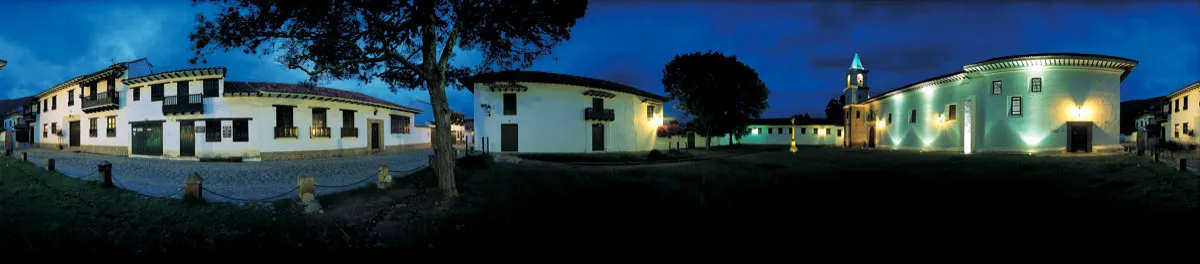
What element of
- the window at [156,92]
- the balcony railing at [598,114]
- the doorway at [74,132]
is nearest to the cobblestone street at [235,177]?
the window at [156,92]

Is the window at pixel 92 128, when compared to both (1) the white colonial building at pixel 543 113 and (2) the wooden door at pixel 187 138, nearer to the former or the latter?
(2) the wooden door at pixel 187 138

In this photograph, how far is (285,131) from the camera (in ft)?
71.4

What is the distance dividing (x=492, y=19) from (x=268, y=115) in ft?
56.2

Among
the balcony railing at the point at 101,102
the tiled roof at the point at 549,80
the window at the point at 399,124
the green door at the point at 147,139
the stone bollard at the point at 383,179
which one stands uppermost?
the tiled roof at the point at 549,80

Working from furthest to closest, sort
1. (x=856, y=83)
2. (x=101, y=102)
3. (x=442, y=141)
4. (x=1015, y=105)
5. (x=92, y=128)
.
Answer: (x=856, y=83) → (x=92, y=128) → (x=101, y=102) → (x=1015, y=105) → (x=442, y=141)

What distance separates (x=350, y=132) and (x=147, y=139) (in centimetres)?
961

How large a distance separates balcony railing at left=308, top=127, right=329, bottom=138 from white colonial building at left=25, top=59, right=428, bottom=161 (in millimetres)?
52

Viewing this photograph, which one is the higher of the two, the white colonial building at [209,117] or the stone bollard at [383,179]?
the white colonial building at [209,117]

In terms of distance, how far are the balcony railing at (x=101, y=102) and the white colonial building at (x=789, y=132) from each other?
5596cm

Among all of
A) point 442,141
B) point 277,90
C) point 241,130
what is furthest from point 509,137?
point 442,141

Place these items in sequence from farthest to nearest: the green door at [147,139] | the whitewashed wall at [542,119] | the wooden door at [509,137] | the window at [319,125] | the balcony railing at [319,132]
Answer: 1. the wooden door at [509,137]
2. the whitewashed wall at [542,119]
3. the window at [319,125]
4. the balcony railing at [319,132]
5. the green door at [147,139]

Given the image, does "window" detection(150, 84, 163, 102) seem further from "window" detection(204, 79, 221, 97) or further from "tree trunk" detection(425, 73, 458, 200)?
"tree trunk" detection(425, 73, 458, 200)

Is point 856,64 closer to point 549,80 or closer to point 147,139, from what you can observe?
point 549,80

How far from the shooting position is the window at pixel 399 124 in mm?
30078
